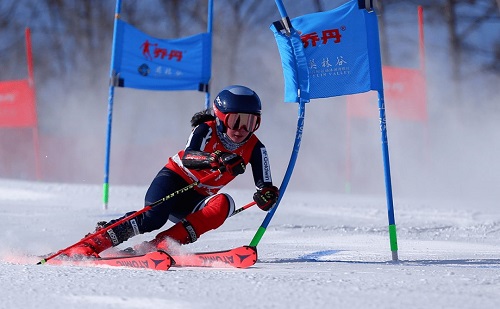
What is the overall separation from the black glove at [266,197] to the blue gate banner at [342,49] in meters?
0.73

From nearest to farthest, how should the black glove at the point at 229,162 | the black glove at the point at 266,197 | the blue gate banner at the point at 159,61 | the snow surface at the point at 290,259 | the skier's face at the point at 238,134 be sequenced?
the snow surface at the point at 290,259
the black glove at the point at 229,162
the black glove at the point at 266,197
the skier's face at the point at 238,134
the blue gate banner at the point at 159,61

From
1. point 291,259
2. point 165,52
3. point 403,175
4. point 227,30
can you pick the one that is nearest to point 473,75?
point 403,175

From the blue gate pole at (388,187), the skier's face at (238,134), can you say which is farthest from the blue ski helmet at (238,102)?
the blue gate pole at (388,187)

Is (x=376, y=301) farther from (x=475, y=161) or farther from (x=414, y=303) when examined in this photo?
(x=475, y=161)

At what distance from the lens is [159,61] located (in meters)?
8.82

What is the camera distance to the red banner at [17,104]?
12.1 metres

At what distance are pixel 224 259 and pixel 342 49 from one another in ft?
5.03

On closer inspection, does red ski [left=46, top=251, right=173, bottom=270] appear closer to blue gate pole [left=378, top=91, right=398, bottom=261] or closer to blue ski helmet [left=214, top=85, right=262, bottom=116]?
blue ski helmet [left=214, top=85, right=262, bottom=116]

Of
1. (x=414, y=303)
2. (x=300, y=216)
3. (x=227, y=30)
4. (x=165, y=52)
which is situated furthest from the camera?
(x=227, y=30)

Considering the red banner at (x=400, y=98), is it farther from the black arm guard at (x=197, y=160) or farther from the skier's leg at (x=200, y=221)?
the black arm guard at (x=197, y=160)

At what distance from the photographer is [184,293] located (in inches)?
108

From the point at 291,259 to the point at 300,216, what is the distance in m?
3.31

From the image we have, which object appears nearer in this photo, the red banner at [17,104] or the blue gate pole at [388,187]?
the blue gate pole at [388,187]

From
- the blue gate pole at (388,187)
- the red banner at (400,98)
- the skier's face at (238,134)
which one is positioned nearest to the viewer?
the skier's face at (238,134)
